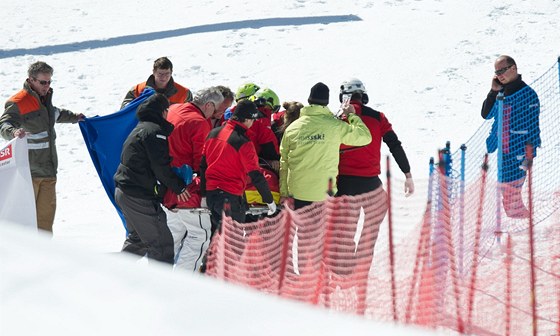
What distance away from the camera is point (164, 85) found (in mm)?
8336

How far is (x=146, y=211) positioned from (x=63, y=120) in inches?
61.3

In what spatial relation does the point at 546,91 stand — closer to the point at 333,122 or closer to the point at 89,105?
the point at 333,122

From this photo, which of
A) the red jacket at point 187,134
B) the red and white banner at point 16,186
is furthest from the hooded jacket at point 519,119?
the red and white banner at point 16,186

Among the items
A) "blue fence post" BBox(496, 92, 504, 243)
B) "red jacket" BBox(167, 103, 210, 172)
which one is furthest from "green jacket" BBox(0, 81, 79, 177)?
"blue fence post" BBox(496, 92, 504, 243)

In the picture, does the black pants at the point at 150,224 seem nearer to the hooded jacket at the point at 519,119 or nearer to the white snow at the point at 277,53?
the white snow at the point at 277,53

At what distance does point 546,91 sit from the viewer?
11.0 m

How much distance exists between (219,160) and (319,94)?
880 millimetres

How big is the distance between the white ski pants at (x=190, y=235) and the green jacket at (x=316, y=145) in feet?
2.40

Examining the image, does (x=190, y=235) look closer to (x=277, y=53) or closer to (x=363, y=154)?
(x=363, y=154)

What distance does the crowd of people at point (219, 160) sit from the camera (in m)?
6.92

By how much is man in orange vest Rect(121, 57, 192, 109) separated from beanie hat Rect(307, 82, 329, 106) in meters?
1.67

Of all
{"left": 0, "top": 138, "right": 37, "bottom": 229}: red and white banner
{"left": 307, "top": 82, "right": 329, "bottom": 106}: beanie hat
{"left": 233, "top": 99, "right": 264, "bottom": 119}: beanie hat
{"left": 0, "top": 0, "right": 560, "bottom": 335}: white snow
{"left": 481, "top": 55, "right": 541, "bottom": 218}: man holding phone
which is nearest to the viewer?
{"left": 233, "top": 99, "right": 264, "bottom": 119}: beanie hat

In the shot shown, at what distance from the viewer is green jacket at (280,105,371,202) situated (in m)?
7.05

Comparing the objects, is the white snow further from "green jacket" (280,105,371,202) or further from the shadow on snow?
"green jacket" (280,105,371,202)
